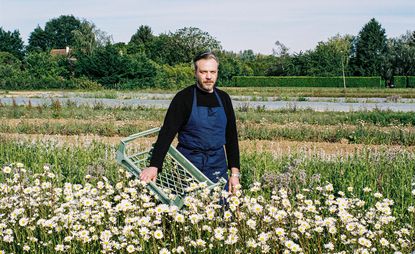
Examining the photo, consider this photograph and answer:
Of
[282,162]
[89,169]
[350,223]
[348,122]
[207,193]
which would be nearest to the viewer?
[350,223]

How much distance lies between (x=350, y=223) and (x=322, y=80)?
44.5m

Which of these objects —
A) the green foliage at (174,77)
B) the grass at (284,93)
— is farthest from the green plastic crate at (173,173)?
the green foliage at (174,77)

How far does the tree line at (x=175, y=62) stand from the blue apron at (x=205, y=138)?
35779 millimetres

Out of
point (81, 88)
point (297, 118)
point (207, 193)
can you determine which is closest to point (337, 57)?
point (81, 88)

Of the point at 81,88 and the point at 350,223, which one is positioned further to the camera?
the point at 81,88

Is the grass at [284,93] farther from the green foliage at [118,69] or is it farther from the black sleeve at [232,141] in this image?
the black sleeve at [232,141]

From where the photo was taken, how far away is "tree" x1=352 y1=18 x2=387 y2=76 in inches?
2101

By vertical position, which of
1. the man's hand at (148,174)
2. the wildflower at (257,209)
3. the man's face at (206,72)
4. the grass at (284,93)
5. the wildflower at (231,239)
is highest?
the man's face at (206,72)

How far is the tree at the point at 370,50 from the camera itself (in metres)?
53.4

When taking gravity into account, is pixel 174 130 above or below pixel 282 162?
above

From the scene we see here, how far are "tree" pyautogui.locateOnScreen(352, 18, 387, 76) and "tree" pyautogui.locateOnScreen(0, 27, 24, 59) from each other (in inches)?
2116

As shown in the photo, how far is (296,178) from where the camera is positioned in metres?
5.39

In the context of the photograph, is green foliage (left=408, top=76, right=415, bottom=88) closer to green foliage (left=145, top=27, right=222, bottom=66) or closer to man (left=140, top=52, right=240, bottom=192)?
green foliage (left=145, top=27, right=222, bottom=66)

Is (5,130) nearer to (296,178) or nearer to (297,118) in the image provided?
(297,118)
